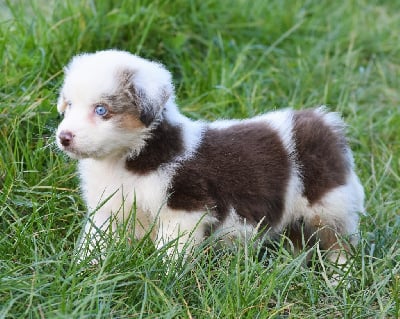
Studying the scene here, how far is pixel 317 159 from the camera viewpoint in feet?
16.9

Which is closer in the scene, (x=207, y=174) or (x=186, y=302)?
(x=186, y=302)

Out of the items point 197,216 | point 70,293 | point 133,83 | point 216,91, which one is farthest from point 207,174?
point 216,91

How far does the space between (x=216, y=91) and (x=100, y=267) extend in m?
2.72

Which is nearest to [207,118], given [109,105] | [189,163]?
[189,163]

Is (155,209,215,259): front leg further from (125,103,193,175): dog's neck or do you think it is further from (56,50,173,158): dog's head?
(56,50,173,158): dog's head

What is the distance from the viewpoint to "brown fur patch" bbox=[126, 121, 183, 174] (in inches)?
185

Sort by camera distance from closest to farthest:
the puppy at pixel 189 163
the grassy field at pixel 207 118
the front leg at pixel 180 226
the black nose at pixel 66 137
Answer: the grassy field at pixel 207 118, the black nose at pixel 66 137, the puppy at pixel 189 163, the front leg at pixel 180 226

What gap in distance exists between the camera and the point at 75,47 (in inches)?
257

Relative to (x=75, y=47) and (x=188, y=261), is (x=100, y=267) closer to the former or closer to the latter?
(x=188, y=261)

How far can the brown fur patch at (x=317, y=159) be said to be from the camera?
16.8 feet

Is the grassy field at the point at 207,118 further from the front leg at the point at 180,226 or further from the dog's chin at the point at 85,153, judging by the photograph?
the dog's chin at the point at 85,153

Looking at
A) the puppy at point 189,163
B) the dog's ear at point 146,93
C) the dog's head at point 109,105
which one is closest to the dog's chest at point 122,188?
the puppy at point 189,163

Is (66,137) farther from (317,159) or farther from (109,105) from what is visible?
(317,159)

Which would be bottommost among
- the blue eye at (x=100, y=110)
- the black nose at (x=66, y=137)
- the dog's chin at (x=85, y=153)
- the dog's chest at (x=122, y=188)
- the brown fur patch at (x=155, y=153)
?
the dog's chest at (x=122, y=188)
